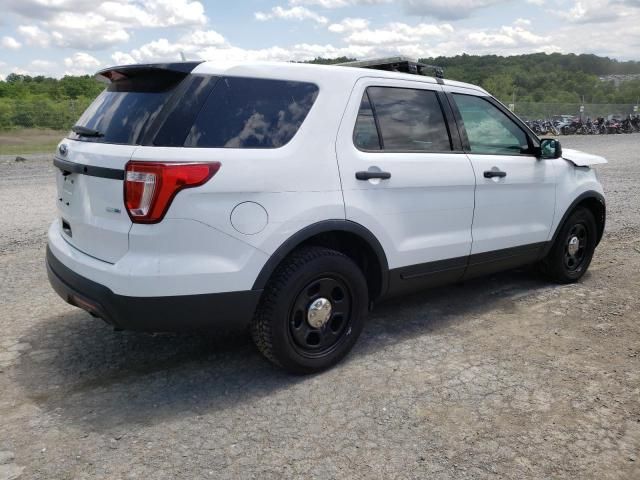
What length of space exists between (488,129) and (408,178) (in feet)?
3.86

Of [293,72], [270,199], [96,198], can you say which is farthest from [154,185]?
[293,72]

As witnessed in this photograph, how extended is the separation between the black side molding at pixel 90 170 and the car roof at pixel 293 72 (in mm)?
701

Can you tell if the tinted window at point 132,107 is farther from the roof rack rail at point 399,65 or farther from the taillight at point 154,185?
the roof rack rail at point 399,65

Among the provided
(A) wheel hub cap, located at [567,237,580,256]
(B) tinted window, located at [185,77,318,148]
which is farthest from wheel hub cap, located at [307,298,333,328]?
(A) wheel hub cap, located at [567,237,580,256]

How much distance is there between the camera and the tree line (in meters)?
23.3

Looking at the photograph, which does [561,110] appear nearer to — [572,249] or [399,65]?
[572,249]

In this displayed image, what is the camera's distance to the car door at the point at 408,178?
3.67 meters

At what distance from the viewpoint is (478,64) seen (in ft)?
170

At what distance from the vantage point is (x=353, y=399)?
335 centimetres

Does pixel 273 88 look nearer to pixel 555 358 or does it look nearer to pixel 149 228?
pixel 149 228

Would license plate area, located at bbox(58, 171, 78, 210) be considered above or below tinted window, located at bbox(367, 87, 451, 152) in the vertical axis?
below

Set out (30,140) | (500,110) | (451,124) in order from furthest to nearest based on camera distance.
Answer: (30,140), (500,110), (451,124)

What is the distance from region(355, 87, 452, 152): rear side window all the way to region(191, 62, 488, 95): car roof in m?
0.13

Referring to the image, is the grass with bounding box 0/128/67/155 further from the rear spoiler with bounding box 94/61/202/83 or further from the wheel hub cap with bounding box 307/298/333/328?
the wheel hub cap with bounding box 307/298/333/328
